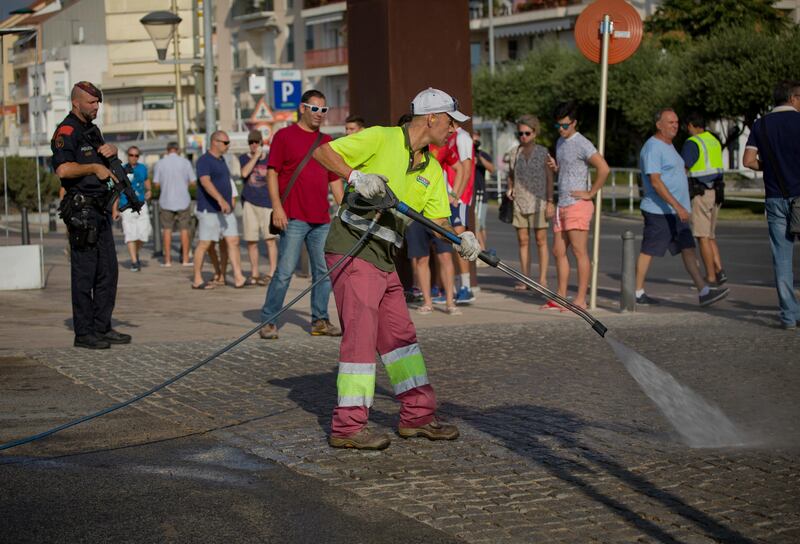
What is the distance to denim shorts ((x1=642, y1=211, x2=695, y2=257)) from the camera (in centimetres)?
1323

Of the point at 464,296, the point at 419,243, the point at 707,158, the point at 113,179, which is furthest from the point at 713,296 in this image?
the point at 113,179

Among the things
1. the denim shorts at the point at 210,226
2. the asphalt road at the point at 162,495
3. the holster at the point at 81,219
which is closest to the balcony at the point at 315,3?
the denim shorts at the point at 210,226

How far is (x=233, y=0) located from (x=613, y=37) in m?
76.9

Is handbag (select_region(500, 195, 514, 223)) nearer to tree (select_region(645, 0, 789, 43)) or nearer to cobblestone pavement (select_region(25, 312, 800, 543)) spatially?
cobblestone pavement (select_region(25, 312, 800, 543))

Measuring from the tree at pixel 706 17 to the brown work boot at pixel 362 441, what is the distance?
159ft

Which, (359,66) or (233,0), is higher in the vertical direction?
(233,0)

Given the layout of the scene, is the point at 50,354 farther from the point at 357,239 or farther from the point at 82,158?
the point at 357,239

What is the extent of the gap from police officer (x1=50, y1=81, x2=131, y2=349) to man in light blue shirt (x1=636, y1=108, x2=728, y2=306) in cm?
552

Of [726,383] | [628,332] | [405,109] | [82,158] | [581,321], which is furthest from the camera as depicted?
[405,109]

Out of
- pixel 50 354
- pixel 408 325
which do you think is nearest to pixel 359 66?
pixel 50 354

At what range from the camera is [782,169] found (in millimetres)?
11031

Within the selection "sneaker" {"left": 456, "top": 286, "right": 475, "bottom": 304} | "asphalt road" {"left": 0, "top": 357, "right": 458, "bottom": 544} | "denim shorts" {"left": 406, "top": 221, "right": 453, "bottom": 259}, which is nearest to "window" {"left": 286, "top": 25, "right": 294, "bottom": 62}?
"sneaker" {"left": 456, "top": 286, "right": 475, "bottom": 304}

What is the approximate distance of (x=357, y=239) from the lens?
678 cm

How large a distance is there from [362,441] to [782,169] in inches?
229
